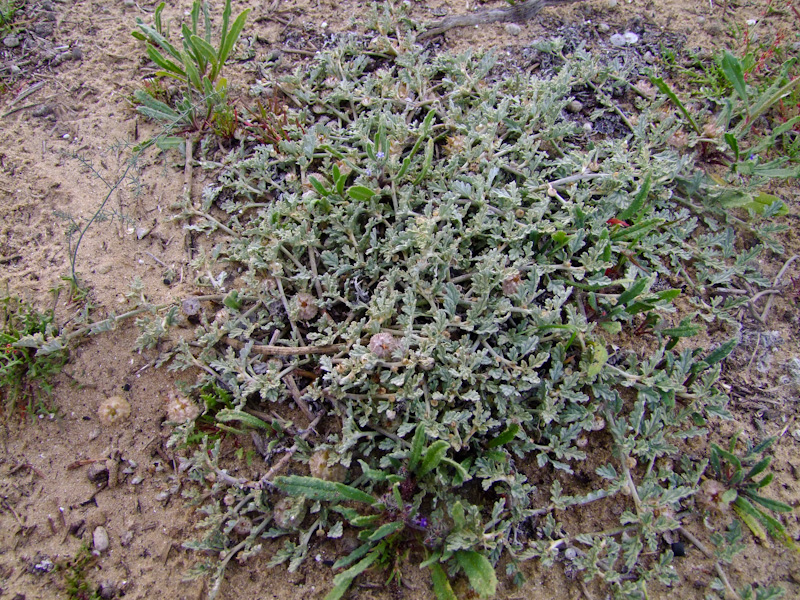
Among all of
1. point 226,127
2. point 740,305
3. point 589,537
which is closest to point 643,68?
point 740,305

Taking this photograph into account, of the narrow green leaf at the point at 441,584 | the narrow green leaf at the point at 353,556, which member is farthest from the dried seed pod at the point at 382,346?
the narrow green leaf at the point at 441,584

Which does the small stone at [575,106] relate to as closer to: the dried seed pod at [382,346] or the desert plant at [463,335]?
the desert plant at [463,335]

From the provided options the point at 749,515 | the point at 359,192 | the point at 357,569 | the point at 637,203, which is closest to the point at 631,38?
the point at 637,203

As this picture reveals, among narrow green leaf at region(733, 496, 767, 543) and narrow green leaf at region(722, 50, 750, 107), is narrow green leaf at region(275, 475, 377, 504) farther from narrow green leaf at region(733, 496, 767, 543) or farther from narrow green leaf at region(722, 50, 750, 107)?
narrow green leaf at region(722, 50, 750, 107)

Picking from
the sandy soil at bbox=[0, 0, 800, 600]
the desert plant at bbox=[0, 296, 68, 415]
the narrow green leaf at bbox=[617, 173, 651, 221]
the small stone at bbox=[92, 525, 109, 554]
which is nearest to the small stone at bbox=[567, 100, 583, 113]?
the sandy soil at bbox=[0, 0, 800, 600]

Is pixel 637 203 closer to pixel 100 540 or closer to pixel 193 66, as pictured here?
pixel 193 66

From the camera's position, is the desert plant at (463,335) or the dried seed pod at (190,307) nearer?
the desert plant at (463,335)
